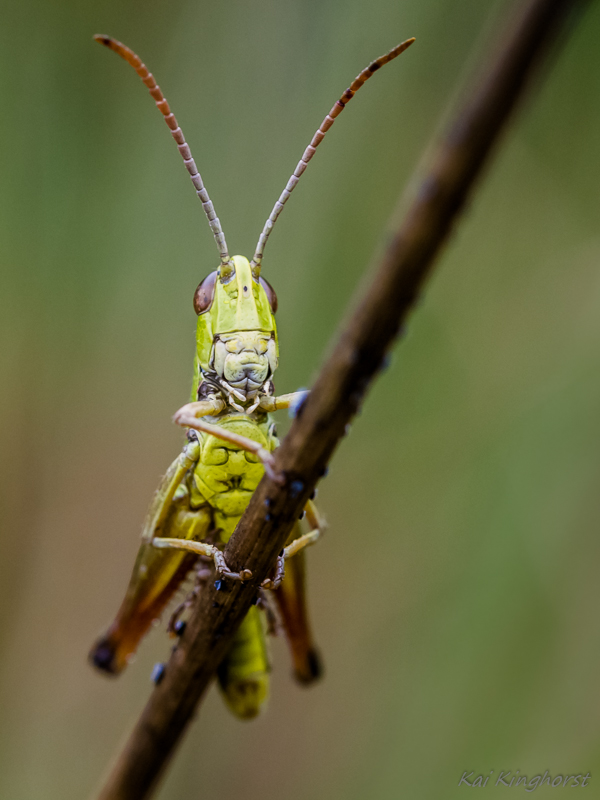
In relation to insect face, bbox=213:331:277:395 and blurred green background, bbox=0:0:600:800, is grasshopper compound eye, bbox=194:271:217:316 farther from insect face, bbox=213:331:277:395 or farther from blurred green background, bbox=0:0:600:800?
blurred green background, bbox=0:0:600:800

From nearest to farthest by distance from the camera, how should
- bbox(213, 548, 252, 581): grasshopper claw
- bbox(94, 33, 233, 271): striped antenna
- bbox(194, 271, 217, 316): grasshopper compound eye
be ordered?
bbox(213, 548, 252, 581): grasshopper claw < bbox(94, 33, 233, 271): striped antenna < bbox(194, 271, 217, 316): grasshopper compound eye

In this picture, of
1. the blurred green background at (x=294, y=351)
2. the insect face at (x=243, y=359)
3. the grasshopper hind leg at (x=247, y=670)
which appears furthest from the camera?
the blurred green background at (x=294, y=351)

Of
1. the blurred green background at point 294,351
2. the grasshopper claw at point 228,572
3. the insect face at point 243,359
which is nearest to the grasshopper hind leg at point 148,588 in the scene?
the insect face at point 243,359

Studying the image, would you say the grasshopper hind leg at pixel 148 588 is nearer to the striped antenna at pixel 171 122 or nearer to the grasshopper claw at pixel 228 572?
the grasshopper claw at pixel 228 572

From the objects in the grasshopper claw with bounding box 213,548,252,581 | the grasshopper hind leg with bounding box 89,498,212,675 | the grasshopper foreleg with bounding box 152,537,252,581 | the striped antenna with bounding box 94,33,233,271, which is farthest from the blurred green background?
the grasshopper claw with bounding box 213,548,252,581

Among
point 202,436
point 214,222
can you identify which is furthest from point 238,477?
point 214,222

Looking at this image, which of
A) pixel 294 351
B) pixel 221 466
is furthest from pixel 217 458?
pixel 294 351

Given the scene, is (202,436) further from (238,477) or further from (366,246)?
(366,246)
